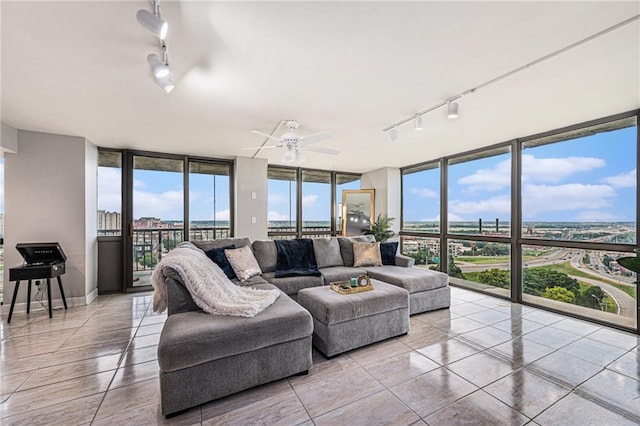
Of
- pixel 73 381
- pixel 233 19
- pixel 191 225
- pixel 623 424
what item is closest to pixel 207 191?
pixel 191 225

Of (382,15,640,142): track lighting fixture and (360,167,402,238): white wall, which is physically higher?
(382,15,640,142): track lighting fixture

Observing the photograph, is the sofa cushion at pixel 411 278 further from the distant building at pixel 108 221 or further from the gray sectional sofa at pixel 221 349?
the distant building at pixel 108 221

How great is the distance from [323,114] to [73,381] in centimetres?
321

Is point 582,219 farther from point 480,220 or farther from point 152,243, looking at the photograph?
point 152,243

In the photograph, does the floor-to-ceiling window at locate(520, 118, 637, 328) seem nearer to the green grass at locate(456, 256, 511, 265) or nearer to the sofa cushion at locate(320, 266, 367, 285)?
the green grass at locate(456, 256, 511, 265)

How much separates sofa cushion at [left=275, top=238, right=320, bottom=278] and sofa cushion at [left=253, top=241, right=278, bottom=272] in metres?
0.08

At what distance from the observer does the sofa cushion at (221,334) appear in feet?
5.50

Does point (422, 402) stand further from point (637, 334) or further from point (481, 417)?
point (637, 334)

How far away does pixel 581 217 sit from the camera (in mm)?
3381

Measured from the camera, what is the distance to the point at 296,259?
12.5 ft

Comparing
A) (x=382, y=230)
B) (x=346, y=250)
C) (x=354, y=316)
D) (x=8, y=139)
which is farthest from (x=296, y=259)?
(x=8, y=139)

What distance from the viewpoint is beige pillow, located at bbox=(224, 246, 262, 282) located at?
10.8ft

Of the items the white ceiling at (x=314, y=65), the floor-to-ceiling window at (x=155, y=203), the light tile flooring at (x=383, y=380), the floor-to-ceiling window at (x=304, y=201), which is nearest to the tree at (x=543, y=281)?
the light tile flooring at (x=383, y=380)

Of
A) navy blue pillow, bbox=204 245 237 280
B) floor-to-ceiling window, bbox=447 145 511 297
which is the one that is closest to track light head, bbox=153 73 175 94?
navy blue pillow, bbox=204 245 237 280
